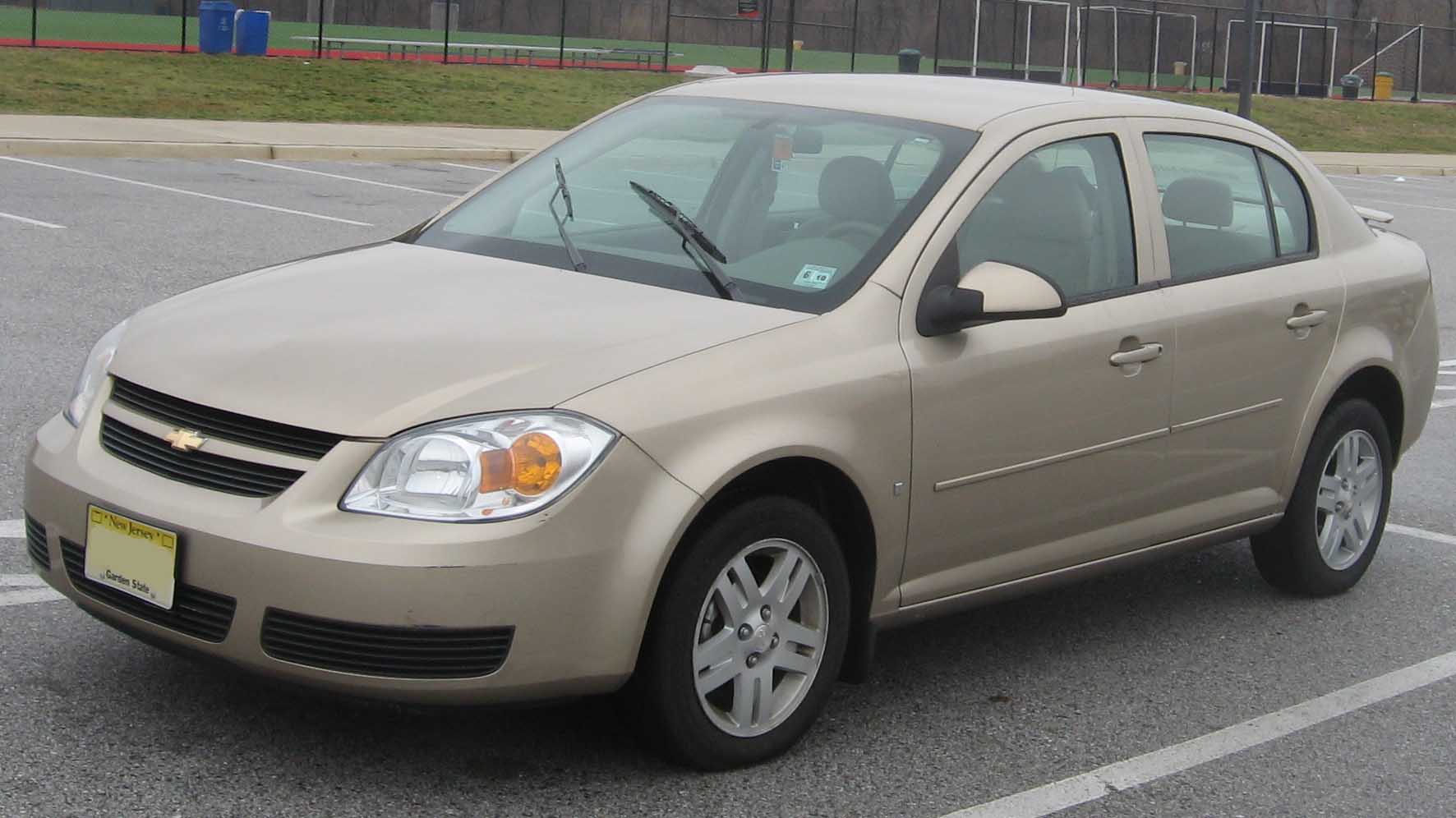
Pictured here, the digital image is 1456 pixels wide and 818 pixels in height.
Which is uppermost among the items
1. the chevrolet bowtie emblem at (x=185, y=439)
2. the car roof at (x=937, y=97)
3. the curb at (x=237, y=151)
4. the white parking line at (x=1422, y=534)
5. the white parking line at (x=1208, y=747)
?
the car roof at (x=937, y=97)

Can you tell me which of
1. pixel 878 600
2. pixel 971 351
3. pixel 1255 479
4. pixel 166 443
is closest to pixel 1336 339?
pixel 1255 479

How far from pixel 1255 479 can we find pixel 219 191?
1214 cm

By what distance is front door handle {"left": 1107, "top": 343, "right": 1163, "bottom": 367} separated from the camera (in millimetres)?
4965

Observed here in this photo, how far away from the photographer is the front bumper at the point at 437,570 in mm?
3629

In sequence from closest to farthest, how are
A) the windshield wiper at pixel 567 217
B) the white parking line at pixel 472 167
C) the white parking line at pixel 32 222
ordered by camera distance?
the windshield wiper at pixel 567 217 < the white parking line at pixel 32 222 < the white parking line at pixel 472 167

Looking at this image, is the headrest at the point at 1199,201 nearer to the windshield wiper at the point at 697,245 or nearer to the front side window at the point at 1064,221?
the front side window at the point at 1064,221

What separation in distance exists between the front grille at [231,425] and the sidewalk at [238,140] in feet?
49.8

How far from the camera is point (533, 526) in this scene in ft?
12.1

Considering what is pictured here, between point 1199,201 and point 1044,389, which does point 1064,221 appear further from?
point 1199,201

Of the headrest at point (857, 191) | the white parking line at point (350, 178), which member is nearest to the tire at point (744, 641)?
the headrest at point (857, 191)

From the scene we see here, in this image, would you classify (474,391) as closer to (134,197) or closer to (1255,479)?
(1255,479)

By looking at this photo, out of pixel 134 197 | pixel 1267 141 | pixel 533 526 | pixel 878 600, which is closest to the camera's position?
pixel 533 526

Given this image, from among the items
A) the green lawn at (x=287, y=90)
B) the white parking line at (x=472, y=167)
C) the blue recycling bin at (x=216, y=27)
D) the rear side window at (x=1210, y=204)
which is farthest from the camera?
the blue recycling bin at (x=216, y=27)

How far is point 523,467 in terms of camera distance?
147 inches
